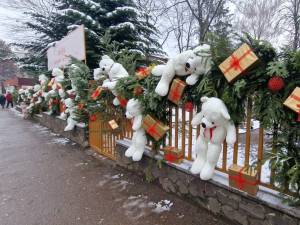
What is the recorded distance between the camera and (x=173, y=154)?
313cm

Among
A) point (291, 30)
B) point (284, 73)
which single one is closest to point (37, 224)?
point (284, 73)

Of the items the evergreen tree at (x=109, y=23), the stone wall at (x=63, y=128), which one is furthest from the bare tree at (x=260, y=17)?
the stone wall at (x=63, y=128)

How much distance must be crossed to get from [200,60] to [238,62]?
0.45m

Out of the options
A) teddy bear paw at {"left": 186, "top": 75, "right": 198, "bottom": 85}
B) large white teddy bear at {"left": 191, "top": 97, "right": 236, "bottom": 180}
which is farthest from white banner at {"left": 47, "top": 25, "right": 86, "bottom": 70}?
large white teddy bear at {"left": 191, "top": 97, "right": 236, "bottom": 180}

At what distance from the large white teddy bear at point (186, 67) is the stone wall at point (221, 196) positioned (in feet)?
3.49

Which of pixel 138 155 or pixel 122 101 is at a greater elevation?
pixel 122 101

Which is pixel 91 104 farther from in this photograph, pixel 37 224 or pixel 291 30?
pixel 291 30

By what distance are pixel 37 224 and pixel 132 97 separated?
198 cm

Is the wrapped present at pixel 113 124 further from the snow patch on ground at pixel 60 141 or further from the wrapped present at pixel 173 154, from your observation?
the snow patch on ground at pixel 60 141

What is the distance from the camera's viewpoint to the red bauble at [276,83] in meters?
2.00

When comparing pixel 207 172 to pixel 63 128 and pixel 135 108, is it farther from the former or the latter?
pixel 63 128

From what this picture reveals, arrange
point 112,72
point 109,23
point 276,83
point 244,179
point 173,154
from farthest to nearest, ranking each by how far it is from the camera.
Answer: point 109,23
point 112,72
point 173,154
point 244,179
point 276,83

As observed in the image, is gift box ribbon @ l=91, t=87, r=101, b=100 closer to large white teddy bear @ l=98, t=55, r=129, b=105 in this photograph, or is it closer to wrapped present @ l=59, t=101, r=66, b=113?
large white teddy bear @ l=98, t=55, r=129, b=105

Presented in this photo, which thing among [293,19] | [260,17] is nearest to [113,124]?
[293,19]
